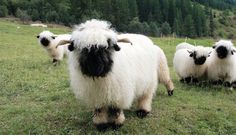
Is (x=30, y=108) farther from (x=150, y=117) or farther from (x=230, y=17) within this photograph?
(x=230, y=17)

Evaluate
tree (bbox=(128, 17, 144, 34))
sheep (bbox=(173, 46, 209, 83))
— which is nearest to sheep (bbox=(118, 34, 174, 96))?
sheep (bbox=(173, 46, 209, 83))

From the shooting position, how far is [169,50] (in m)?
23.3

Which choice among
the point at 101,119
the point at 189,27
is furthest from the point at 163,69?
the point at 189,27

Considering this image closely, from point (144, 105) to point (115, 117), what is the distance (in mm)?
1289

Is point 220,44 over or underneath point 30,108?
over

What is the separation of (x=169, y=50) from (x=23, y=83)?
13291 millimetres

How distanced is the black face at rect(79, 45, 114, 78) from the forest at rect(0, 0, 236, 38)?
51.6 m

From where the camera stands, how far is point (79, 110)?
8.95m

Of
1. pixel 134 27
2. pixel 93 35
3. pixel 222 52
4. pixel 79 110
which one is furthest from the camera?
pixel 134 27

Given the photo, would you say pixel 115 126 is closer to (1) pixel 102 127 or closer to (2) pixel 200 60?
(1) pixel 102 127

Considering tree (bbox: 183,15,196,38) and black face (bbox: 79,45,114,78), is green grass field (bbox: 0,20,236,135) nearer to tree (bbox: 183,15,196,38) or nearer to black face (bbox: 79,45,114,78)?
black face (bbox: 79,45,114,78)

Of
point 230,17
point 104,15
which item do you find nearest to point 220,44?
point 104,15

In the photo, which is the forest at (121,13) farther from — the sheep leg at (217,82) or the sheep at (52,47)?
the sheep leg at (217,82)

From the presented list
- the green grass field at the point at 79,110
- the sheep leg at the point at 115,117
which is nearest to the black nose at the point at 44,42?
the green grass field at the point at 79,110
